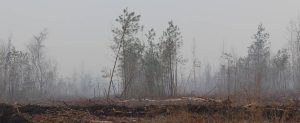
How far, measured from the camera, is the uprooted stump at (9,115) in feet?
29.6

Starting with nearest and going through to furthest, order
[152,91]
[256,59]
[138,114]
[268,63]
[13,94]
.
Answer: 1. [138,114]
2. [152,91]
3. [13,94]
4. [256,59]
5. [268,63]

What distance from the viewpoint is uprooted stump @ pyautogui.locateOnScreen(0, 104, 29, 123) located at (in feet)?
29.6

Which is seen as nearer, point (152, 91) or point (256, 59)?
point (152, 91)

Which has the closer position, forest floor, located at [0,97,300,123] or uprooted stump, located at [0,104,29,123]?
forest floor, located at [0,97,300,123]

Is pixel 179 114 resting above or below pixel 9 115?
above

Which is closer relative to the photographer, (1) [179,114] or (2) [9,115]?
(1) [179,114]

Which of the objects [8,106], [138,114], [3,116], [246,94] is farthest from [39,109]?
[246,94]

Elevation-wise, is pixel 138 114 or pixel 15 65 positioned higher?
pixel 15 65

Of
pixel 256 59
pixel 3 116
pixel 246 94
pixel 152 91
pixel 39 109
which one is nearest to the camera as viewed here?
pixel 246 94

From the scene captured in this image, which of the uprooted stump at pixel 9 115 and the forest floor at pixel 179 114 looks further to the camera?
the uprooted stump at pixel 9 115

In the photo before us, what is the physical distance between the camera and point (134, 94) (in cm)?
3203

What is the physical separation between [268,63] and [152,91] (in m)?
22.8

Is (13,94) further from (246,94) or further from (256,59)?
(246,94)

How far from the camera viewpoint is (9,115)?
388 inches
